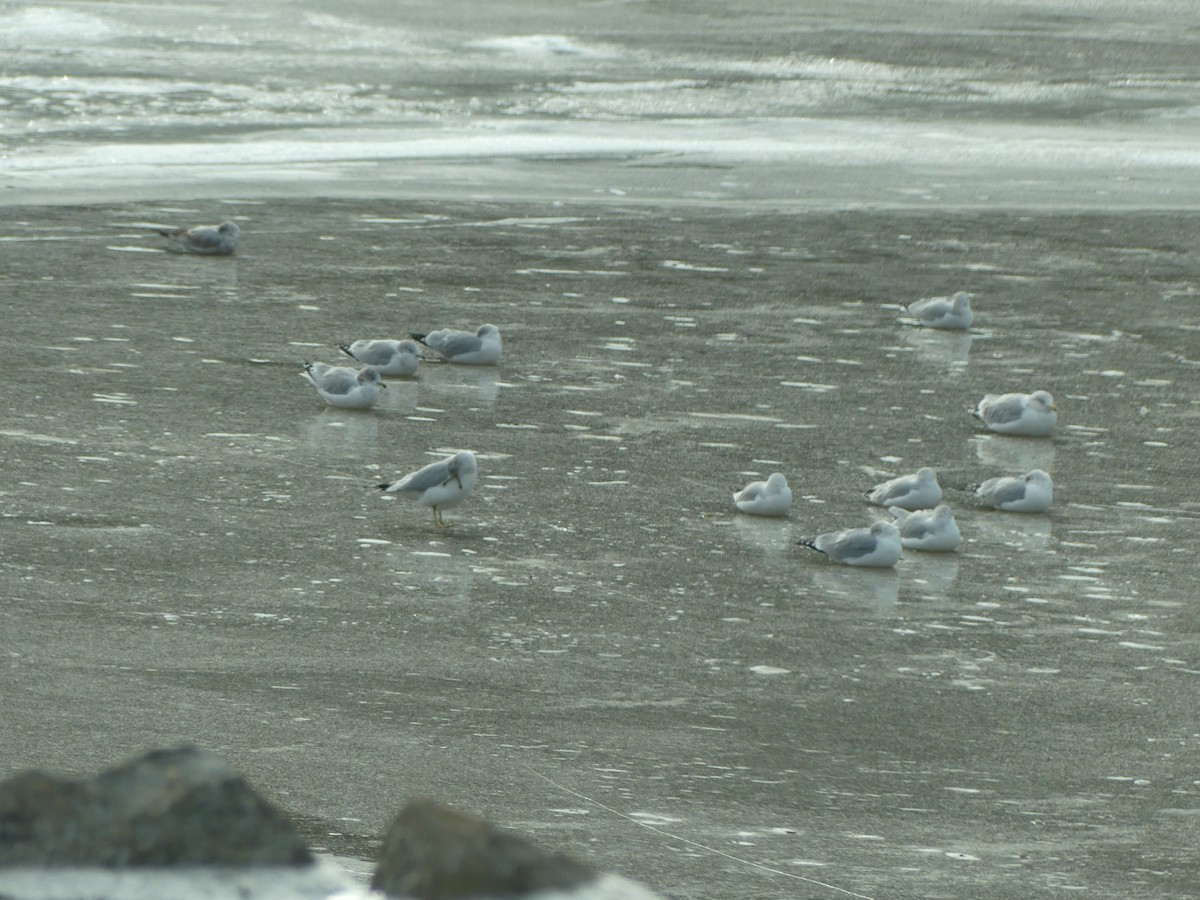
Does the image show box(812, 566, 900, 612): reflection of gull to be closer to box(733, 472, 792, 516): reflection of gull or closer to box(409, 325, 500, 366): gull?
box(733, 472, 792, 516): reflection of gull

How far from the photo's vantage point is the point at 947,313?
1317 cm

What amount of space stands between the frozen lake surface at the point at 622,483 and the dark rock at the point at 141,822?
9.28 ft

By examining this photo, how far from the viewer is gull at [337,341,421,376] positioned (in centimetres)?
1127

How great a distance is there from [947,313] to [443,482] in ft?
18.3

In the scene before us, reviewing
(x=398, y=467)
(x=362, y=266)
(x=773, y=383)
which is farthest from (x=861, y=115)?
(x=398, y=467)

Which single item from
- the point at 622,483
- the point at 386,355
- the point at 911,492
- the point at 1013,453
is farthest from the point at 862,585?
the point at 386,355

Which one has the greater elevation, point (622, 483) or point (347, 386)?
point (347, 386)

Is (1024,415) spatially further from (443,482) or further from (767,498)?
(443,482)

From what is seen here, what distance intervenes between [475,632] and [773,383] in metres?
4.65

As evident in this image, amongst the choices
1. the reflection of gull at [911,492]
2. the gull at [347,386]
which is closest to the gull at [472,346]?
the gull at [347,386]

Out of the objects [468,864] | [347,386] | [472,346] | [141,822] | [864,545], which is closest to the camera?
[468,864]

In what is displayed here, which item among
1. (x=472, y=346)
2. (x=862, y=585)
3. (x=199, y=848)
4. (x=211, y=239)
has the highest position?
(x=199, y=848)

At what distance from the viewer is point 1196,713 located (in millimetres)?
6691

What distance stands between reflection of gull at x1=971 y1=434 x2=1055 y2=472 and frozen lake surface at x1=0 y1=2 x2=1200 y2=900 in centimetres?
4
